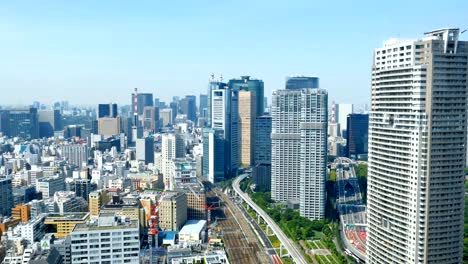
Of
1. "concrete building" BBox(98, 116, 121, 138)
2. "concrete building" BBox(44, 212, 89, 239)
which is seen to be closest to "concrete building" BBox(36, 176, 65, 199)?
"concrete building" BBox(44, 212, 89, 239)

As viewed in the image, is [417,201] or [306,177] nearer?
[417,201]

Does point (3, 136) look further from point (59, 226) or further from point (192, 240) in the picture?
point (192, 240)

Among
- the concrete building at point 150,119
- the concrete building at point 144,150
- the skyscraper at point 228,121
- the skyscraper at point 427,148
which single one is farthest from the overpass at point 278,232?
the concrete building at point 150,119

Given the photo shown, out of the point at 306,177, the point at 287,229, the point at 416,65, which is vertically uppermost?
the point at 416,65

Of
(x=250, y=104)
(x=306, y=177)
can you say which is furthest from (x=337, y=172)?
(x=306, y=177)

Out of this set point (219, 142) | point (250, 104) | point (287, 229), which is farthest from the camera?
point (250, 104)

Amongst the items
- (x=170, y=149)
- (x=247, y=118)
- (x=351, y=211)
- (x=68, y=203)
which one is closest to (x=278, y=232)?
(x=351, y=211)

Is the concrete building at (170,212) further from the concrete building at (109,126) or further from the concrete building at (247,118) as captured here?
the concrete building at (109,126)

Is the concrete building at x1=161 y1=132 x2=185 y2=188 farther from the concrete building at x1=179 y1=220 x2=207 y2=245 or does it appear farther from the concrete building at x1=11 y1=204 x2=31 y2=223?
the concrete building at x1=179 y1=220 x2=207 y2=245
